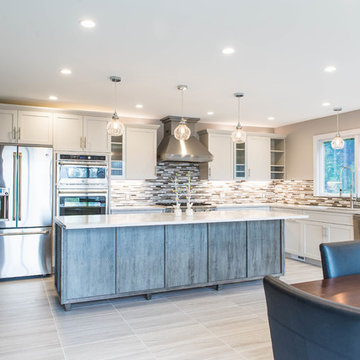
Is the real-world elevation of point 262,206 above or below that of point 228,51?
below

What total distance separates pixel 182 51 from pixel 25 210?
3.19 meters

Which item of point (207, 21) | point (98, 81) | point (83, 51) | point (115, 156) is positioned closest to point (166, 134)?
point (115, 156)

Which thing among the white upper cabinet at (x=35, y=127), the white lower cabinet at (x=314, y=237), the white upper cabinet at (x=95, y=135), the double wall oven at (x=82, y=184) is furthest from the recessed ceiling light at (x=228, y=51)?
the white lower cabinet at (x=314, y=237)

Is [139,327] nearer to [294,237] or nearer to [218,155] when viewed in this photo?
[294,237]

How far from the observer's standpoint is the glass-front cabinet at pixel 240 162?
7.05 metres

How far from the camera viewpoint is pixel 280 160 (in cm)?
745

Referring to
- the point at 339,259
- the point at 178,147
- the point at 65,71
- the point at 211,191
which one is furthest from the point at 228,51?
the point at 211,191

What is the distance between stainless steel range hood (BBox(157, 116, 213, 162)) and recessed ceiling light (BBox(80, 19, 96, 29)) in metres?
3.39

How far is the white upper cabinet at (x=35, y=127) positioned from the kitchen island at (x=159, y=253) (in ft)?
5.33

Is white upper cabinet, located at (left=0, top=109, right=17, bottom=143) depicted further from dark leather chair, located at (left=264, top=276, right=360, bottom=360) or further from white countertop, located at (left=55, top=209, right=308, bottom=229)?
dark leather chair, located at (left=264, top=276, right=360, bottom=360)

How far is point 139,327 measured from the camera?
3.26 meters

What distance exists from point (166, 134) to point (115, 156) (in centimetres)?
107

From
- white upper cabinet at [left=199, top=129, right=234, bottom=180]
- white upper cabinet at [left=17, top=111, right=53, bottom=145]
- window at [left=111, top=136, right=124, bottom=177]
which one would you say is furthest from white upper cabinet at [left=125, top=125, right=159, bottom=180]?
white upper cabinet at [left=17, top=111, right=53, bottom=145]

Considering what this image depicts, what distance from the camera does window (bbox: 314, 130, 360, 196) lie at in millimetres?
5898
